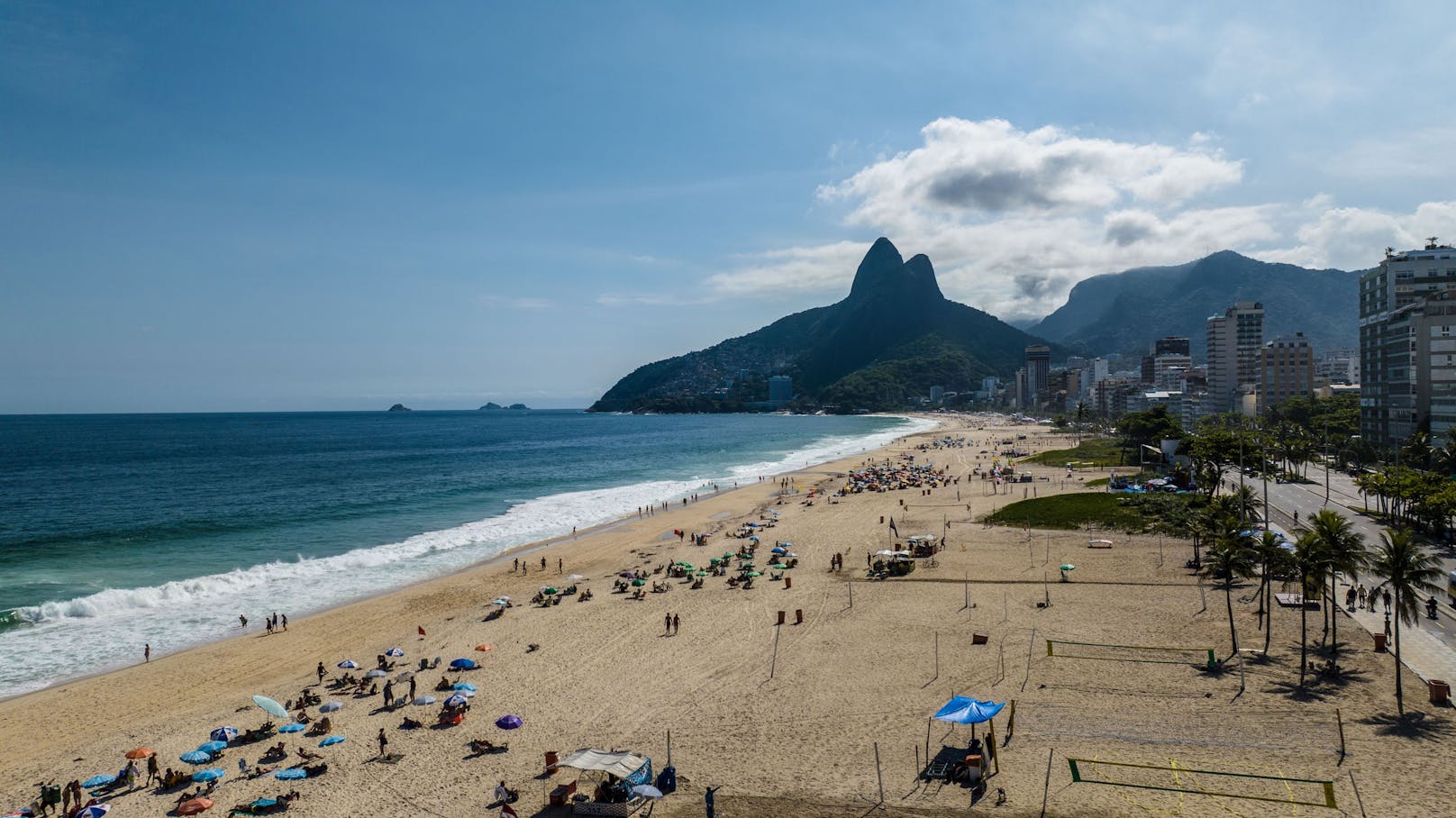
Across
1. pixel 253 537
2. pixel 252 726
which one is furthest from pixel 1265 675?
pixel 253 537

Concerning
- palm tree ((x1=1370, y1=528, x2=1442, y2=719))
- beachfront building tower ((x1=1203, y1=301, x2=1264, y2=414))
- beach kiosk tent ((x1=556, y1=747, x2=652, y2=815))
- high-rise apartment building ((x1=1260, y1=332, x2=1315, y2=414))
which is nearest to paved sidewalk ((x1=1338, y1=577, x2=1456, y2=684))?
palm tree ((x1=1370, y1=528, x2=1442, y2=719))

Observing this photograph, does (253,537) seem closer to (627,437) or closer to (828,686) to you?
(828,686)

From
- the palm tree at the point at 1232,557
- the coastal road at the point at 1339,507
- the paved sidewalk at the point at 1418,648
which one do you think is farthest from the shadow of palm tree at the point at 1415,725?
the coastal road at the point at 1339,507

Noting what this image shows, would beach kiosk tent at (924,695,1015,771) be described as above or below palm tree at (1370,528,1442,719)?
below

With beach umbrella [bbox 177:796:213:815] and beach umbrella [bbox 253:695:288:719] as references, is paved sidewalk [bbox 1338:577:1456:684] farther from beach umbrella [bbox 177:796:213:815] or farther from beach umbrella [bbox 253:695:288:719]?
beach umbrella [bbox 253:695:288:719]

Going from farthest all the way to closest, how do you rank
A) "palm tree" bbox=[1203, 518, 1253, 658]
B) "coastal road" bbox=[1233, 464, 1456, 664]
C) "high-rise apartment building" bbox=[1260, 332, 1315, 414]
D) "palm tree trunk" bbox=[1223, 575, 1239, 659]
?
1. "high-rise apartment building" bbox=[1260, 332, 1315, 414]
2. "coastal road" bbox=[1233, 464, 1456, 664]
3. "palm tree" bbox=[1203, 518, 1253, 658]
4. "palm tree trunk" bbox=[1223, 575, 1239, 659]

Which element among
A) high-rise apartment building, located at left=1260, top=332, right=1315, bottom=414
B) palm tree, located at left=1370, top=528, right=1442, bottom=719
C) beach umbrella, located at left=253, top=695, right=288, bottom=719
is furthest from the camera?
high-rise apartment building, located at left=1260, top=332, right=1315, bottom=414

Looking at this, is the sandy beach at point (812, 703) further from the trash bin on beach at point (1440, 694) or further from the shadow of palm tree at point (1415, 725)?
the trash bin on beach at point (1440, 694)
